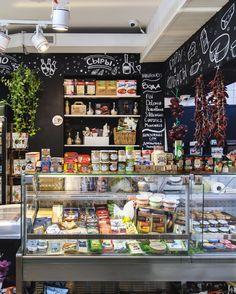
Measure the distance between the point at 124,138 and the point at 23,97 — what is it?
6.02 ft

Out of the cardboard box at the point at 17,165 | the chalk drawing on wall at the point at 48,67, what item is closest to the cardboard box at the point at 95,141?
the cardboard box at the point at 17,165

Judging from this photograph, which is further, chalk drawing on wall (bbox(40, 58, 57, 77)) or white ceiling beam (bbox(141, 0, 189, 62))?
chalk drawing on wall (bbox(40, 58, 57, 77))

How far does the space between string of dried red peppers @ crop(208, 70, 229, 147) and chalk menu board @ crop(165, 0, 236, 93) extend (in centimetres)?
20

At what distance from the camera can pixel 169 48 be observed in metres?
5.84

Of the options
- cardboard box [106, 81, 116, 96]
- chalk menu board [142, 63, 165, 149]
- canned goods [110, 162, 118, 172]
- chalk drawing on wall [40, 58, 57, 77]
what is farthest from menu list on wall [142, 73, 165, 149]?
canned goods [110, 162, 118, 172]

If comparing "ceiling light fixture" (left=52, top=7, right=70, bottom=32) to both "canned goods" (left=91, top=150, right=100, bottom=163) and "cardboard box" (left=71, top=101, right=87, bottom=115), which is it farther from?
"cardboard box" (left=71, top=101, right=87, bottom=115)

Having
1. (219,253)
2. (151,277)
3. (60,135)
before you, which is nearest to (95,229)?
(151,277)

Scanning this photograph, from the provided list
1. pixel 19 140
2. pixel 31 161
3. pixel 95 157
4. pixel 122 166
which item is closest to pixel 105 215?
pixel 95 157

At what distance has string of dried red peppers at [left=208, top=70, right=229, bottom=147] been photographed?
3.88 metres

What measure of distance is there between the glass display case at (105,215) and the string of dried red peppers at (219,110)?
991mm

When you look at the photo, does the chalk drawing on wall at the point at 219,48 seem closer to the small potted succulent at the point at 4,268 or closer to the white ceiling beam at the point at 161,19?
the white ceiling beam at the point at 161,19

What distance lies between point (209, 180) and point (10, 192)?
4.77 meters

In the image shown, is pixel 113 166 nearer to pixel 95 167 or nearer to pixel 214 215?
pixel 95 167

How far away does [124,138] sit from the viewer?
7.29 m
